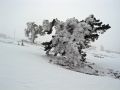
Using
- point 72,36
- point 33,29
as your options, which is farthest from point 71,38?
point 33,29

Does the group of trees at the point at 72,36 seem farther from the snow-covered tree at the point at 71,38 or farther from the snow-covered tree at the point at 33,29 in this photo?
the snow-covered tree at the point at 33,29

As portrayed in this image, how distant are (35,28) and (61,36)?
A: 35.0m

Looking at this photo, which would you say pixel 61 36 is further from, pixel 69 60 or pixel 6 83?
pixel 6 83

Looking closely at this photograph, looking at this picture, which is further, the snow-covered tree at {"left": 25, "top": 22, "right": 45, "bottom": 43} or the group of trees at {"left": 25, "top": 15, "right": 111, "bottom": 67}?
the snow-covered tree at {"left": 25, "top": 22, "right": 45, "bottom": 43}

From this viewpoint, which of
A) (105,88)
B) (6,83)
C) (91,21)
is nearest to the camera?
(6,83)

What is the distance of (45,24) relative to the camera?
27484mm

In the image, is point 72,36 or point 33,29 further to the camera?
point 33,29

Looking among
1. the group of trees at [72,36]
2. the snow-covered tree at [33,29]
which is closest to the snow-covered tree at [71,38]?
the group of trees at [72,36]

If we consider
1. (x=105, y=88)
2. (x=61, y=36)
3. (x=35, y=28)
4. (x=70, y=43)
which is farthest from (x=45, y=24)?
(x=35, y=28)

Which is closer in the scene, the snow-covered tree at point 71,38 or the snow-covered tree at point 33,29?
the snow-covered tree at point 71,38

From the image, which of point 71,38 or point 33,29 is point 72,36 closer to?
point 71,38

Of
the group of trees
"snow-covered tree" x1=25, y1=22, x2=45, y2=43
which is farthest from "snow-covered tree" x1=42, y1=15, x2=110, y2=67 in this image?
"snow-covered tree" x1=25, y1=22, x2=45, y2=43

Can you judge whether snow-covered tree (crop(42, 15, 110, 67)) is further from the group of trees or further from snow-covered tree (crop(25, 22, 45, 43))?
snow-covered tree (crop(25, 22, 45, 43))

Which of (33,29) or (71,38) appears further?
(33,29)
